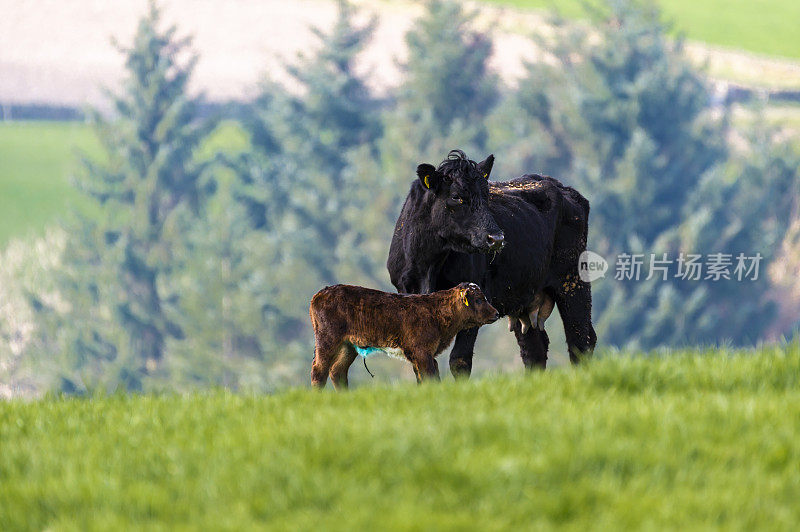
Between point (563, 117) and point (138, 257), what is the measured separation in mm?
28609

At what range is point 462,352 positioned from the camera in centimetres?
991

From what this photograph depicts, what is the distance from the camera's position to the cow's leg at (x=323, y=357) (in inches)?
337

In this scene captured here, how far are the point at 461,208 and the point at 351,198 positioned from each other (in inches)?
2622

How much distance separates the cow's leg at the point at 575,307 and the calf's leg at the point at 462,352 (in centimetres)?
180

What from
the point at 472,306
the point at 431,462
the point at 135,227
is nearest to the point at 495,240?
the point at 472,306

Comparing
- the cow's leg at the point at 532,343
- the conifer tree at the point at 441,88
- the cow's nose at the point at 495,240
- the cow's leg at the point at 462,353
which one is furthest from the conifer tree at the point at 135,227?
the cow's nose at the point at 495,240

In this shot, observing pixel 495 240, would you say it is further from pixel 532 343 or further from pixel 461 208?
pixel 532 343

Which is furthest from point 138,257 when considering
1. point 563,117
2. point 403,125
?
point 563,117

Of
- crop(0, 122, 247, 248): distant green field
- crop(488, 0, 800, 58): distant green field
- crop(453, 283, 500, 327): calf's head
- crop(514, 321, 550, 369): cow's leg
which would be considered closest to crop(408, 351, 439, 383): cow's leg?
crop(453, 283, 500, 327): calf's head

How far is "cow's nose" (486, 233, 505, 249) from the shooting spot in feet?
30.0

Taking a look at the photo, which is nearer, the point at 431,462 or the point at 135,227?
the point at 431,462

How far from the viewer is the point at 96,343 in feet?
245

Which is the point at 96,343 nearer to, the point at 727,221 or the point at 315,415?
the point at 727,221

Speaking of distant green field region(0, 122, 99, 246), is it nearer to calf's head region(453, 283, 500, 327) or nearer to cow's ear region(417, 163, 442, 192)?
cow's ear region(417, 163, 442, 192)
